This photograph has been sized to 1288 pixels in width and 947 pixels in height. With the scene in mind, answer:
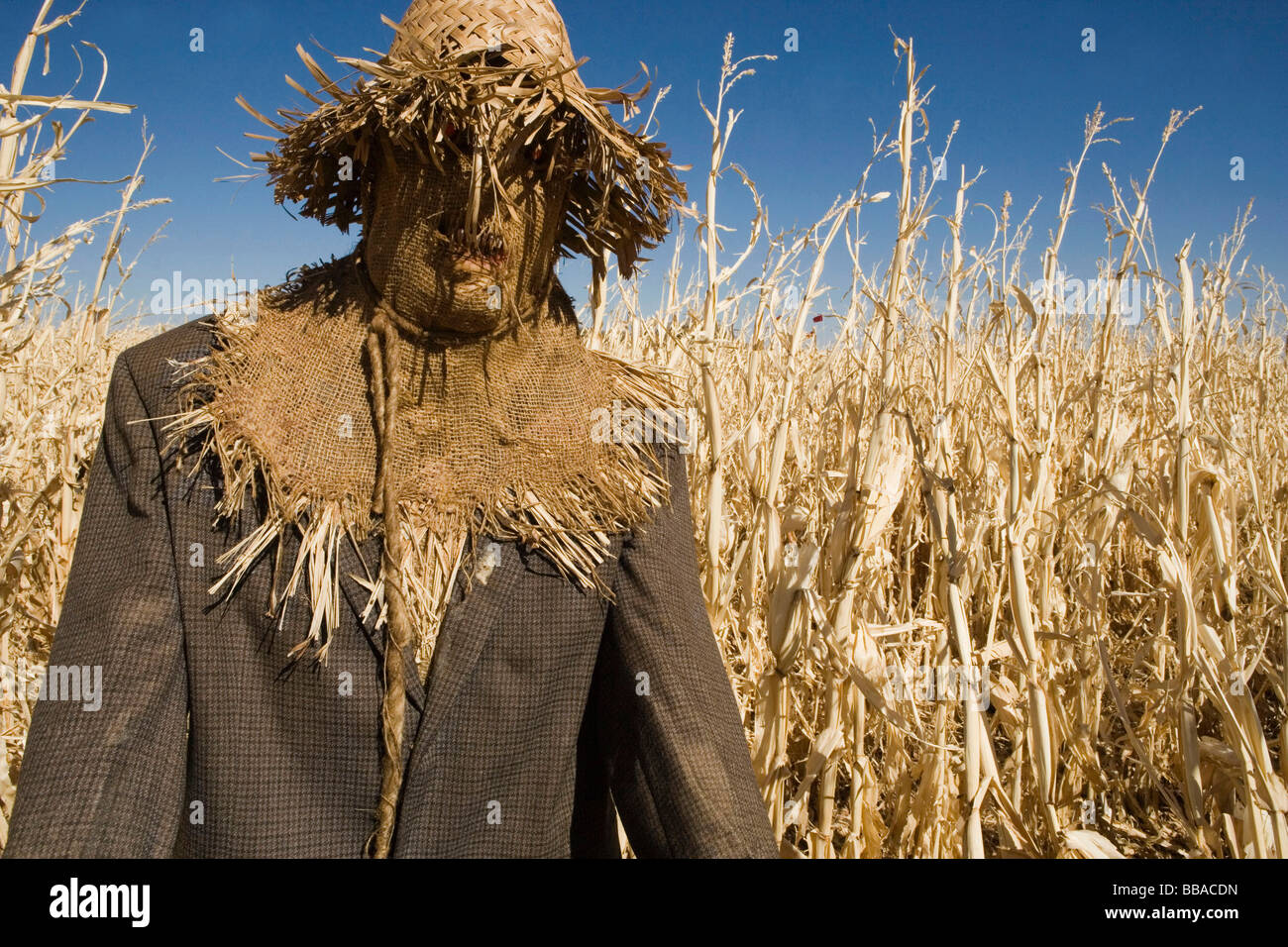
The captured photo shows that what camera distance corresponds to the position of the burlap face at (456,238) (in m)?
1.11

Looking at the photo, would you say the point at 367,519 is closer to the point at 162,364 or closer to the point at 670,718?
the point at 162,364

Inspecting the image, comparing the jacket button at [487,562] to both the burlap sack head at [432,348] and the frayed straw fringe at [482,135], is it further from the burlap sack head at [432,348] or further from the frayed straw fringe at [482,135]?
the frayed straw fringe at [482,135]

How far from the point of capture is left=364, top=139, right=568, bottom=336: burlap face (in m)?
1.11

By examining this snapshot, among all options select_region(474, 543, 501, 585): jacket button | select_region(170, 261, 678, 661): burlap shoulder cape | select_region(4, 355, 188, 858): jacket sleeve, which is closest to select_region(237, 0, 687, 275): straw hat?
select_region(170, 261, 678, 661): burlap shoulder cape

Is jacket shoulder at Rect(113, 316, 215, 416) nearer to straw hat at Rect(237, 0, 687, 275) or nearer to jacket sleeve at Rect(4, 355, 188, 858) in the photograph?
jacket sleeve at Rect(4, 355, 188, 858)

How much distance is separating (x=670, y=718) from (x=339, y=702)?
468mm

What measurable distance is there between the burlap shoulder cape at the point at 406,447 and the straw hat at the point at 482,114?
6.6 inches

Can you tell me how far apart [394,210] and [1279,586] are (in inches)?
69.2

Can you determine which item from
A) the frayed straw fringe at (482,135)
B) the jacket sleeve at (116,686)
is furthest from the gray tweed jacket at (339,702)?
the frayed straw fringe at (482,135)

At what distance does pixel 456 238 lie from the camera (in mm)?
1114

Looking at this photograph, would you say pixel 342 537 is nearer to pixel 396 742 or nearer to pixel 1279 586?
pixel 396 742

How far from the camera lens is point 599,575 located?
3.96 ft

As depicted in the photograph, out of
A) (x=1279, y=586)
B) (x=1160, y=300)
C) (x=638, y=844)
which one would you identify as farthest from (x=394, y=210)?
(x=1279, y=586)

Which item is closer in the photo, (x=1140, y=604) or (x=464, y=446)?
(x=464, y=446)
